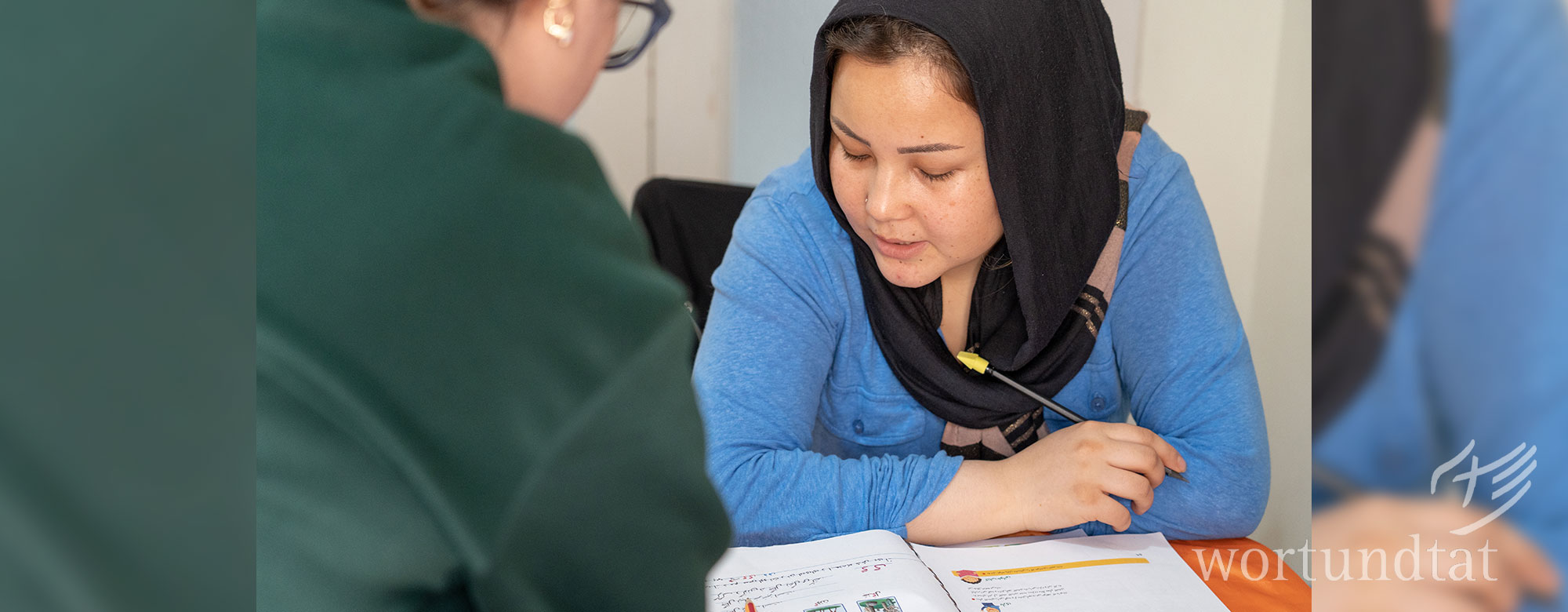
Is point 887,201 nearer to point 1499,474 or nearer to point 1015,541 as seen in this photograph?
point 1015,541

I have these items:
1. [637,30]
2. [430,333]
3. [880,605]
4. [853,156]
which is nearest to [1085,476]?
[880,605]

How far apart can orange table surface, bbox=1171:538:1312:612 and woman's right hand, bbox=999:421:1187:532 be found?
2.6 inches

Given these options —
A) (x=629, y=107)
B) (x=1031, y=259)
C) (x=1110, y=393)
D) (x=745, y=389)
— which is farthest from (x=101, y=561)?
(x=629, y=107)

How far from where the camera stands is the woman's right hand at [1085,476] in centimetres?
91

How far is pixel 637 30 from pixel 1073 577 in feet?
1.81

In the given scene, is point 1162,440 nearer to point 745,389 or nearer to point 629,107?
point 745,389

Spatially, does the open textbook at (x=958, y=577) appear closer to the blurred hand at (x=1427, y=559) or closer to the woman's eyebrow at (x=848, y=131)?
the woman's eyebrow at (x=848, y=131)

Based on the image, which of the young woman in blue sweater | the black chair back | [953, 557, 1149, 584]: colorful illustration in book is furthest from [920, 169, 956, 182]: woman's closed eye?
the black chair back

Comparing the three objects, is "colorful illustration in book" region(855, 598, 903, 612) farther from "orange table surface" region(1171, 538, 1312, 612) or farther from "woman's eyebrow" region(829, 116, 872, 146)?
"woman's eyebrow" region(829, 116, 872, 146)

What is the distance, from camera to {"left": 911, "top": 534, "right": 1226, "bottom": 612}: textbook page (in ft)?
2.60

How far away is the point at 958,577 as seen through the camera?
0.83m

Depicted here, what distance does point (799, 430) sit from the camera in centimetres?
103

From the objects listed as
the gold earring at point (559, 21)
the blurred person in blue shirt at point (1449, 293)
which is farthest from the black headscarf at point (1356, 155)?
the gold earring at point (559, 21)

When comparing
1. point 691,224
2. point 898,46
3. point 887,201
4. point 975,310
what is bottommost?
point 691,224
